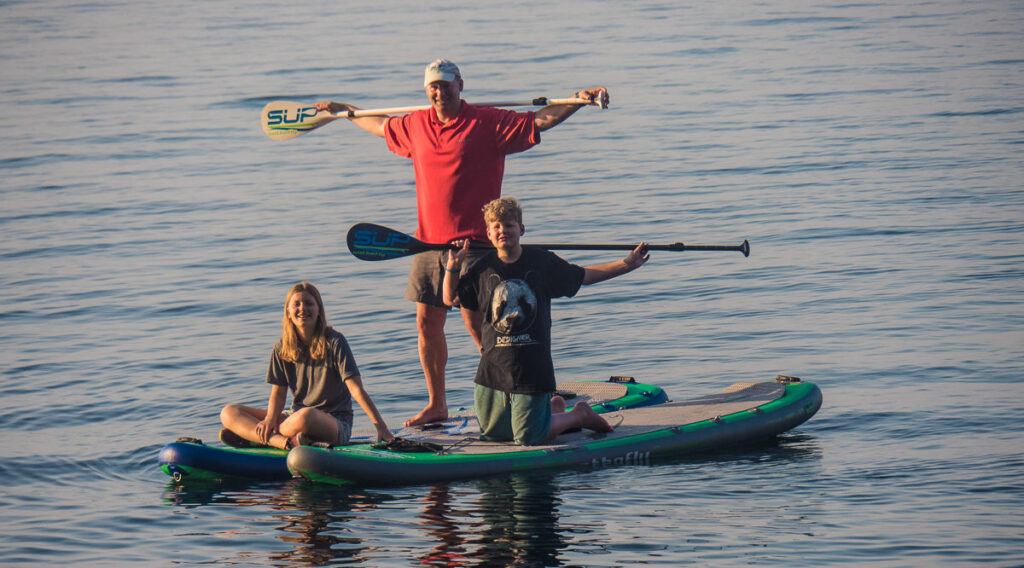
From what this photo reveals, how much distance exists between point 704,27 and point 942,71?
8.56m

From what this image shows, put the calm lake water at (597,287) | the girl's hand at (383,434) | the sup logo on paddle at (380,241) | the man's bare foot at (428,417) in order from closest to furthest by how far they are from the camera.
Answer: the calm lake water at (597,287) < the girl's hand at (383,434) < the sup logo on paddle at (380,241) < the man's bare foot at (428,417)

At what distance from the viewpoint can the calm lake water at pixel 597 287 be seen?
7164 mm

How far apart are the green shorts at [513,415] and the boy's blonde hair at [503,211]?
1.01 metres

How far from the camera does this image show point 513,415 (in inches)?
309

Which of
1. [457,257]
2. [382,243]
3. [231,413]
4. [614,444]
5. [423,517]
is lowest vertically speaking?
[423,517]

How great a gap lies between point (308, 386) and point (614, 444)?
5.99ft

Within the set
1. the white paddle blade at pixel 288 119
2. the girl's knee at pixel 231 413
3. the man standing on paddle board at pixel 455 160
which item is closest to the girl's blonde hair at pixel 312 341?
the girl's knee at pixel 231 413

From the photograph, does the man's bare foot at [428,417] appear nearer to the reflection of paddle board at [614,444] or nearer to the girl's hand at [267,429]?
the reflection of paddle board at [614,444]

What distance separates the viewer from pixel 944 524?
6.88m

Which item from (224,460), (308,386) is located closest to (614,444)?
(308,386)

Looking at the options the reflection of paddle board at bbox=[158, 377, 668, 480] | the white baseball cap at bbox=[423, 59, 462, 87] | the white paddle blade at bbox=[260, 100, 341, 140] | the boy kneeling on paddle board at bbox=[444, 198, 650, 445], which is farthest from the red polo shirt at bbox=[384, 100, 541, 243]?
the white paddle blade at bbox=[260, 100, 341, 140]

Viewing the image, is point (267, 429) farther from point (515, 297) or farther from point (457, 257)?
point (515, 297)

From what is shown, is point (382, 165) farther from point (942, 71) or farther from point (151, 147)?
point (942, 71)

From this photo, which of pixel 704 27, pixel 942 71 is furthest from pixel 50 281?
pixel 704 27
